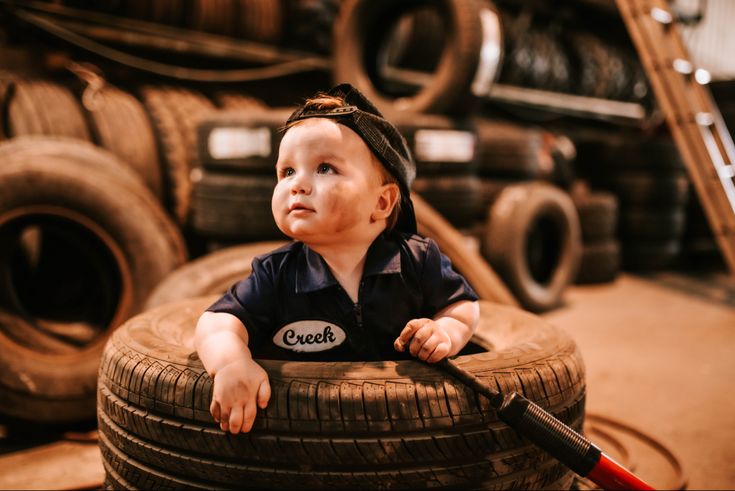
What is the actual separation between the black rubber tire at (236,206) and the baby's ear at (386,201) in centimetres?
137

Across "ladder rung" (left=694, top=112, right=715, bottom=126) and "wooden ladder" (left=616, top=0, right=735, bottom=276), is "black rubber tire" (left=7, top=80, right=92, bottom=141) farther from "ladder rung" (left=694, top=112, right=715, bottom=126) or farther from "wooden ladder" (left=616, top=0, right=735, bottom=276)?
"ladder rung" (left=694, top=112, right=715, bottom=126)

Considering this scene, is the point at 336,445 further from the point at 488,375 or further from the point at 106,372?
the point at 106,372

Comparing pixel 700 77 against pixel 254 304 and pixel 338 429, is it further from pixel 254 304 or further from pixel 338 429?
pixel 338 429

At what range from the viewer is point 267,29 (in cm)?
474

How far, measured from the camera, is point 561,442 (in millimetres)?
948

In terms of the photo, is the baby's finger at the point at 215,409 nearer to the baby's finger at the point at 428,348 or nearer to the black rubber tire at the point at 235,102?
the baby's finger at the point at 428,348

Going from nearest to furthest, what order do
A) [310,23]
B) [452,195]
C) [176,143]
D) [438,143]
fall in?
[438,143] < [452,195] < [176,143] < [310,23]

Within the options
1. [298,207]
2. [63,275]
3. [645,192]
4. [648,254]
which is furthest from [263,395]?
[648,254]

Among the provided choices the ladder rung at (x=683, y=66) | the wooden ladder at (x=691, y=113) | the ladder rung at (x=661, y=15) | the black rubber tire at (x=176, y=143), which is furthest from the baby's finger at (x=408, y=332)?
the ladder rung at (x=661, y=15)

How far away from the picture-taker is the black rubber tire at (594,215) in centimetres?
468

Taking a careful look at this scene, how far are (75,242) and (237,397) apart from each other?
1.64 m

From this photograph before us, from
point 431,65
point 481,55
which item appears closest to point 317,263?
point 481,55

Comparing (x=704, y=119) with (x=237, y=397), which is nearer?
(x=237, y=397)

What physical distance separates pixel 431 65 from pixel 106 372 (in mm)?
5462
